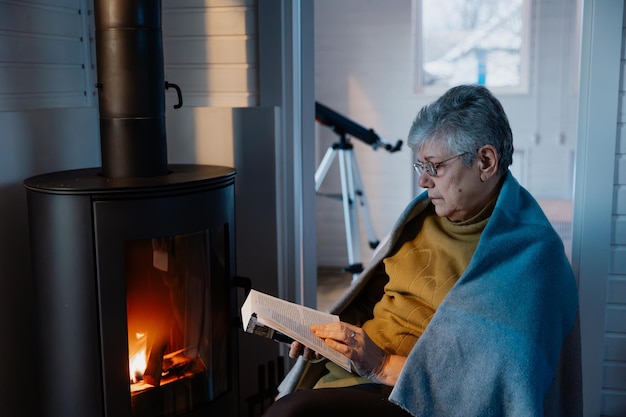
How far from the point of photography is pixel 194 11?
2.48 metres

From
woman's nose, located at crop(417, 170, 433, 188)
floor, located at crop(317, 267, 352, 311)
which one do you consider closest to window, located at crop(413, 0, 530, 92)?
floor, located at crop(317, 267, 352, 311)

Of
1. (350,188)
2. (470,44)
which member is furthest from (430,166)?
(470,44)

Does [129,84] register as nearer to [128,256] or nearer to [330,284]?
[128,256]

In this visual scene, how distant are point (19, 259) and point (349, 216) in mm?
2211

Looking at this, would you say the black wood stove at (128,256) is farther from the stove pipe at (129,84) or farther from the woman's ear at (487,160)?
the woman's ear at (487,160)

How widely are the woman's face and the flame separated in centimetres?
81

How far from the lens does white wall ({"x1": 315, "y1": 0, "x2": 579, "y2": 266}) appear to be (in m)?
4.60

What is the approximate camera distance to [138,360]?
1975 millimetres

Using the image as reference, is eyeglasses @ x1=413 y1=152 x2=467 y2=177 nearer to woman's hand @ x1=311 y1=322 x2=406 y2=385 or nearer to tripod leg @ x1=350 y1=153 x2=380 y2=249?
woman's hand @ x1=311 y1=322 x2=406 y2=385

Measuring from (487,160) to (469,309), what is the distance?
0.35 m

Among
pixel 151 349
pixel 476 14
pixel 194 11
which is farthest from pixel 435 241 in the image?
pixel 476 14

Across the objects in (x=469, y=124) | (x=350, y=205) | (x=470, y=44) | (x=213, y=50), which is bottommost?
(x=350, y=205)

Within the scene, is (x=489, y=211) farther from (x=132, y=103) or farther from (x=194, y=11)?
(x=194, y=11)

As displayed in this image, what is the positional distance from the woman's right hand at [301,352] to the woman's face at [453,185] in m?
0.44
